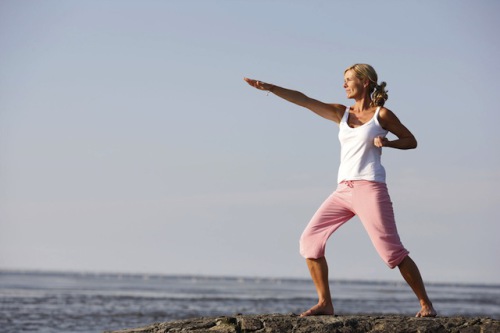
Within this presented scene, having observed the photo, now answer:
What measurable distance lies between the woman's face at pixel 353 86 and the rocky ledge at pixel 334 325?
6.77 ft

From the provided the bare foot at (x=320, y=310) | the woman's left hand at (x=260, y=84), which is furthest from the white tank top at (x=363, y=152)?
the bare foot at (x=320, y=310)

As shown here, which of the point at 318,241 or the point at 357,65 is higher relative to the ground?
the point at 357,65

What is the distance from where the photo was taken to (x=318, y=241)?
724 centimetres

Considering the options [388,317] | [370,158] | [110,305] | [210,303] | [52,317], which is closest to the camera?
[370,158]

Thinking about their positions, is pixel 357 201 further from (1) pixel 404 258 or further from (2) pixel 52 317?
(2) pixel 52 317

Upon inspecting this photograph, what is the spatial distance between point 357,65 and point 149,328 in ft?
10.4

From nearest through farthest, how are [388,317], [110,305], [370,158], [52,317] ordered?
[370,158] → [388,317] → [52,317] → [110,305]

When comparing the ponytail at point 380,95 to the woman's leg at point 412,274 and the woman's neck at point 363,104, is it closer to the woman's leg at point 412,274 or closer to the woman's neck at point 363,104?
the woman's neck at point 363,104

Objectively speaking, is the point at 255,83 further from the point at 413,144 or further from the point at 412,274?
the point at 412,274

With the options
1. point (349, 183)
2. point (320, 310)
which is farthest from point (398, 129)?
point (320, 310)

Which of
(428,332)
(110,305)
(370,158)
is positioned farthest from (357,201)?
(110,305)

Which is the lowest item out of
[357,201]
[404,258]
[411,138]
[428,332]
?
[428,332]

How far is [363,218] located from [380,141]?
732 mm

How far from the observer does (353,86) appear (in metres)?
7.22
